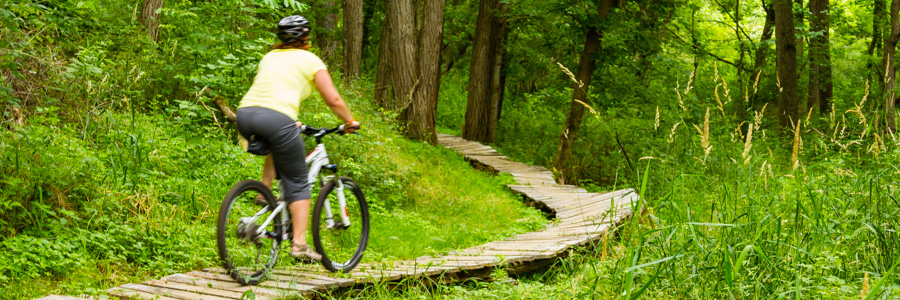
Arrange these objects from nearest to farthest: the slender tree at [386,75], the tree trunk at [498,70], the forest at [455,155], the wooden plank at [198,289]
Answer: the forest at [455,155] < the wooden plank at [198,289] < the slender tree at [386,75] < the tree trunk at [498,70]

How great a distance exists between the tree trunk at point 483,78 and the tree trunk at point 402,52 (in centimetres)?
268

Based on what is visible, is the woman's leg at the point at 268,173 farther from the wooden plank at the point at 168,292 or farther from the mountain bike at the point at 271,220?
the wooden plank at the point at 168,292

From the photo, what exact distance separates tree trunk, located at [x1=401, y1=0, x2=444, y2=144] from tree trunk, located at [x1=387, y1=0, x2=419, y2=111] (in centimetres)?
22

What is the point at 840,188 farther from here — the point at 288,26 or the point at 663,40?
the point at 663,40

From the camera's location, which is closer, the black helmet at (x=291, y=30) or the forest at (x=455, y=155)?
the forest at (x=455, y=155)

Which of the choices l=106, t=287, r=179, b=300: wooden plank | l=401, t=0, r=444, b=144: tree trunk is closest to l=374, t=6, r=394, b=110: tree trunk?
l=401, t=0, r=444, b=144: tree trunk

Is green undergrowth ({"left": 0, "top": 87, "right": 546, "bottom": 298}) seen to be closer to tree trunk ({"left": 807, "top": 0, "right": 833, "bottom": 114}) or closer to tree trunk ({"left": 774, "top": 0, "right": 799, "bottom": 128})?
tree trunk ({"left": 774, "top": 0, "right": 799, "bottom": 128})


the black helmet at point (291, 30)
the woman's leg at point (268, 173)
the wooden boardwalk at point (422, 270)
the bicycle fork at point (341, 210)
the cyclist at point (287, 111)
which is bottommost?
the wooden boardwalk at point (422, 270)

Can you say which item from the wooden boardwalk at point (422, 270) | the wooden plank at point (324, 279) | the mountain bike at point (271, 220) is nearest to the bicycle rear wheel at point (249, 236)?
the mountain bike at point (271, 220)

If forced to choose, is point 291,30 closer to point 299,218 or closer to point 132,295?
point 299,218

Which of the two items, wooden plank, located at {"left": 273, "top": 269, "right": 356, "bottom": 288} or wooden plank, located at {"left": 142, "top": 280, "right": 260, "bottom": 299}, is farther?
wooden plank, located at {"left": 273, "top": 269, "right": 356, "bottom": 288}

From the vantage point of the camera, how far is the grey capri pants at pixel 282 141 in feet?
15.9

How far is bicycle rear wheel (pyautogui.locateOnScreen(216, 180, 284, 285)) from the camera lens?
15.8ft

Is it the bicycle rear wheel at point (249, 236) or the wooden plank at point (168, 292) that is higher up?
the bicycle rear wheel at point (249, 236)
